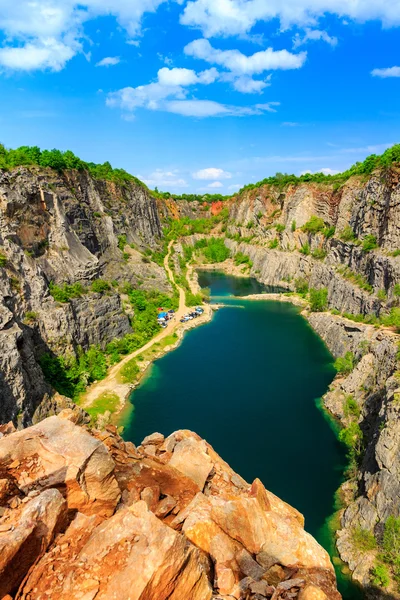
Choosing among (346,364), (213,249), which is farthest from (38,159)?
(213,249)

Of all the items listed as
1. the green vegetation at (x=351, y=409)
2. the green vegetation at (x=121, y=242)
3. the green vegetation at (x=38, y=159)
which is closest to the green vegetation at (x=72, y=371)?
the green vegetation at (x=38, y=159)

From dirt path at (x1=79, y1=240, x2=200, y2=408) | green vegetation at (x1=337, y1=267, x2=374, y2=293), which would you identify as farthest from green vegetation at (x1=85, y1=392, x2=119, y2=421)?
green vegetation at (x1=337, y1=267, x2=374, y2=293)

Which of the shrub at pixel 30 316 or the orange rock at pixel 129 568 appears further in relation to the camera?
the shrub at pixel 30 316

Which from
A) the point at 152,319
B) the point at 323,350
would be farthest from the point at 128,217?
the point at 323,350

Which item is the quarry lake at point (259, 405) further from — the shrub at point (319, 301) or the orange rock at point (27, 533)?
the orange rock at point (27, 533)

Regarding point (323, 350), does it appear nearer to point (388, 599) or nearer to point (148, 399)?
point (148, 399)

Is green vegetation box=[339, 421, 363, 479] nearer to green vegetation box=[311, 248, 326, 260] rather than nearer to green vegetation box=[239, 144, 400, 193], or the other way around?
green vegetation box=[239, 144, 400, 193]
